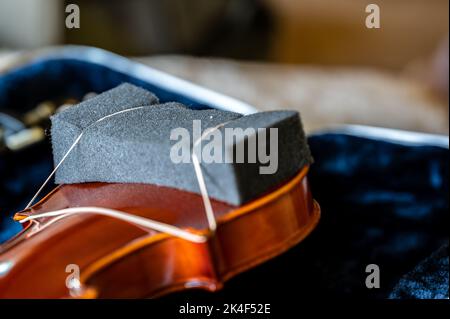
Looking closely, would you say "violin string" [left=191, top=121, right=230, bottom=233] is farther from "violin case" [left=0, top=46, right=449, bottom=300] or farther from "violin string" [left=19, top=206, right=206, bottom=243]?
"violin case" [left=0, top=46, right=449, bottom=300]

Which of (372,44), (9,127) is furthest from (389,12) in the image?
(9,127)

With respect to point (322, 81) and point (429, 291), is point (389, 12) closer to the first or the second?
point (322, 81)

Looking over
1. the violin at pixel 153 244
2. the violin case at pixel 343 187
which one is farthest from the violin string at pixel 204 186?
the violin case at pixel 343 187

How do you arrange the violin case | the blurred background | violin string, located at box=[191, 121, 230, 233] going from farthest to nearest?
the blurred background < the violin case < violin string, located at box=[191, 121, 230, 233]

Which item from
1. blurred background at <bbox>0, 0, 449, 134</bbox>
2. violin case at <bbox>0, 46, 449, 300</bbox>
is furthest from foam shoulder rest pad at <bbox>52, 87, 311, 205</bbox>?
blurred background at <bbox>0, 0, 449, 134</bbox>

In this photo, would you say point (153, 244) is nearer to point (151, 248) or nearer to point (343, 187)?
point (151, 248)

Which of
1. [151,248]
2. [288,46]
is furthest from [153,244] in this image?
[288,46]
